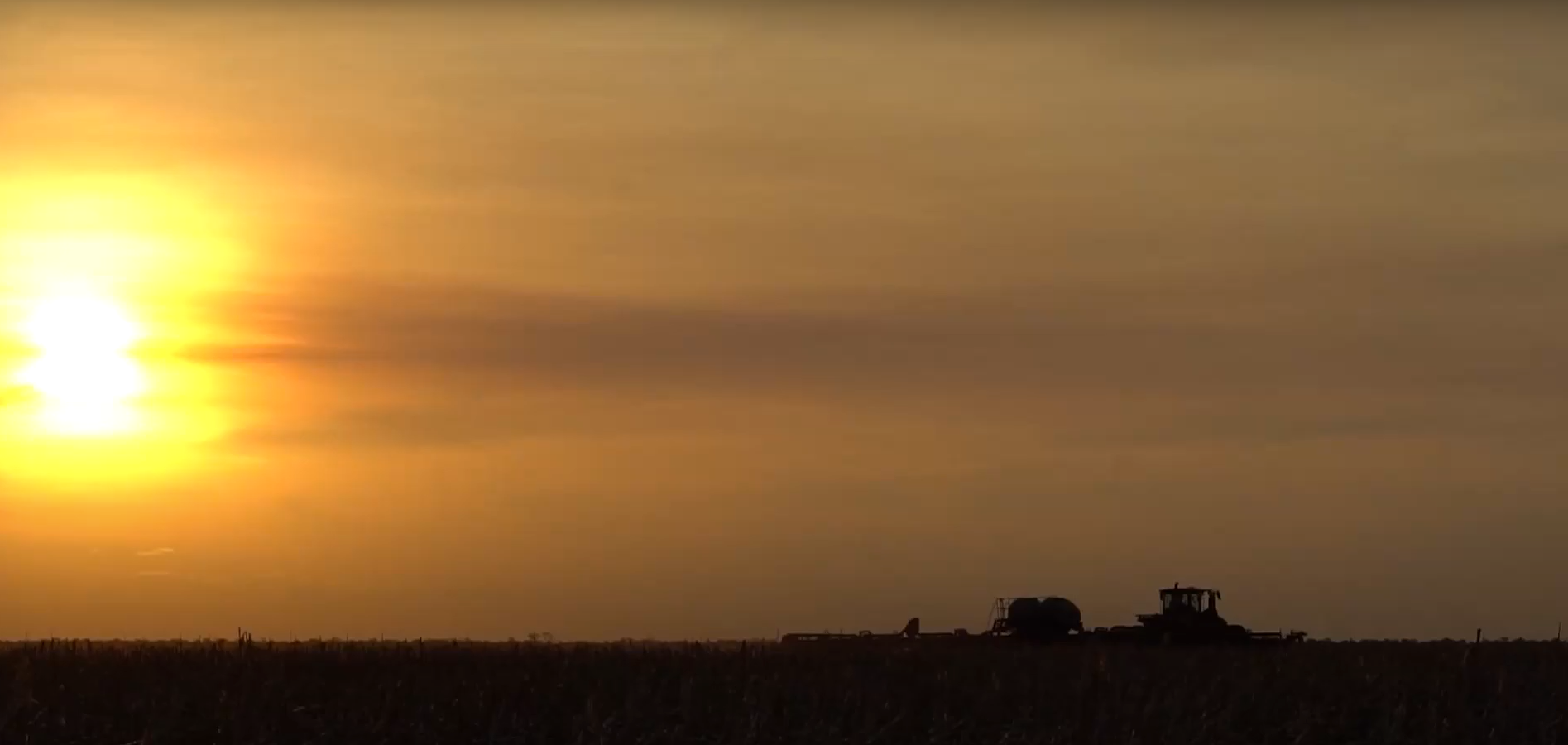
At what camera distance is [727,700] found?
131 ft

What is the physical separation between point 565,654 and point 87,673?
1208 cm

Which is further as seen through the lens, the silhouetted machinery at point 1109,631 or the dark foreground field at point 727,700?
the silhouetted machinery at point 1109,631

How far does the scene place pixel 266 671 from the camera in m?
42.8

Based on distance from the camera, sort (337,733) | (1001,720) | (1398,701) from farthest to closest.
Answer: (1398,701) < (1001,720) < (337,733)

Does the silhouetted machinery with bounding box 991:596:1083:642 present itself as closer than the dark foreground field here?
No

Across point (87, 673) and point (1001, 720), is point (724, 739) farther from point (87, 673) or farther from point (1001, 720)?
point (87, 673)

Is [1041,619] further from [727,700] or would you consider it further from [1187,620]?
[727,700]

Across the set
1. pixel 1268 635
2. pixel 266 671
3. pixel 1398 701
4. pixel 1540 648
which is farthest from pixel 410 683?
pixel 1268 635

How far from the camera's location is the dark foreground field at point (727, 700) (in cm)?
3694

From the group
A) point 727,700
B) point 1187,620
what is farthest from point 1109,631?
point 727,700

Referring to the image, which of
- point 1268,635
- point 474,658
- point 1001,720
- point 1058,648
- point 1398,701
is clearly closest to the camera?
point 1001,720

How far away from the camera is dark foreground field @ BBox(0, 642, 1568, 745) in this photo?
3694 cm

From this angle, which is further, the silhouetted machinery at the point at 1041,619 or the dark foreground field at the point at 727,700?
the silhouetted machinery at the point at 1041,619

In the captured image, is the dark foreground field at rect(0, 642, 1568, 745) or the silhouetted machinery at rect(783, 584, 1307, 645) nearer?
the dark foreground field at rect(0, 642, 1568, 745)
